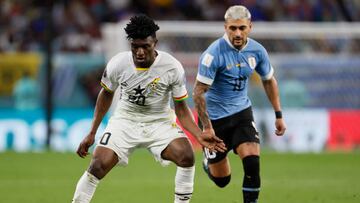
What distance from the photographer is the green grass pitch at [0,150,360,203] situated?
12.9 m

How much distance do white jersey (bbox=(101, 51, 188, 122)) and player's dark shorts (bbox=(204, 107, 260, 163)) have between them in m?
1.35

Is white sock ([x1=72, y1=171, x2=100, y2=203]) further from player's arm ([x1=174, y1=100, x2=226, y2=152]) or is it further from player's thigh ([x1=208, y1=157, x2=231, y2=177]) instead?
player's thigh ([x1=208, y1=157, x2=231, y2=177])

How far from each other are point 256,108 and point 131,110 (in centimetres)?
1205

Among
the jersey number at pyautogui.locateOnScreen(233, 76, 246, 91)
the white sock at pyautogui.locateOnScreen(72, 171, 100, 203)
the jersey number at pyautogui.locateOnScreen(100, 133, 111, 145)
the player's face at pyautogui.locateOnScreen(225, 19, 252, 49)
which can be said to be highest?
the player's face at pyautogui.locateOnScreen(225, 19, 252, 49)

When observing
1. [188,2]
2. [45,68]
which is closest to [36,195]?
[45,68]

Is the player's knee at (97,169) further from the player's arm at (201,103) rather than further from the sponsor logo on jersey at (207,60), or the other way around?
the sponsor logo on jersey at (207,60)

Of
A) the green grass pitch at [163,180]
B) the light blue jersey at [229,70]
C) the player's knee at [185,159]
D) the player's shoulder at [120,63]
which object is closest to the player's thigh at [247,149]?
the light blue jersey at [229,70]

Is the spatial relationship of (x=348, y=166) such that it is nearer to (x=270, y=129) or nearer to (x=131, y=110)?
(x=270, y=129)

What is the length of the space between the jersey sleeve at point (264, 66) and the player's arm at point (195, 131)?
151 cm

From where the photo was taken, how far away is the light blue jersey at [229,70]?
10.8 metres

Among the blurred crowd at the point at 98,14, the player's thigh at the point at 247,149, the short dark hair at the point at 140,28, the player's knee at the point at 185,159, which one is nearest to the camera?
the short dark hair at the point at 140,28

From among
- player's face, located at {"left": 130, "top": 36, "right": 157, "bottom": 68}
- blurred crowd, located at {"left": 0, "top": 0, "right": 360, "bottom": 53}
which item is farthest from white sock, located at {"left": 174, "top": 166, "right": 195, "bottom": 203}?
blurred crowd, located at {"left": 0, "top": 0, "right": 360, "bottom": 53}

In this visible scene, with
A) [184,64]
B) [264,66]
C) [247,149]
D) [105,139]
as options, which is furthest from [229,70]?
[184,64]

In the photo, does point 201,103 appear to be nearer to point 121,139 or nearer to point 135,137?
point 135,137
